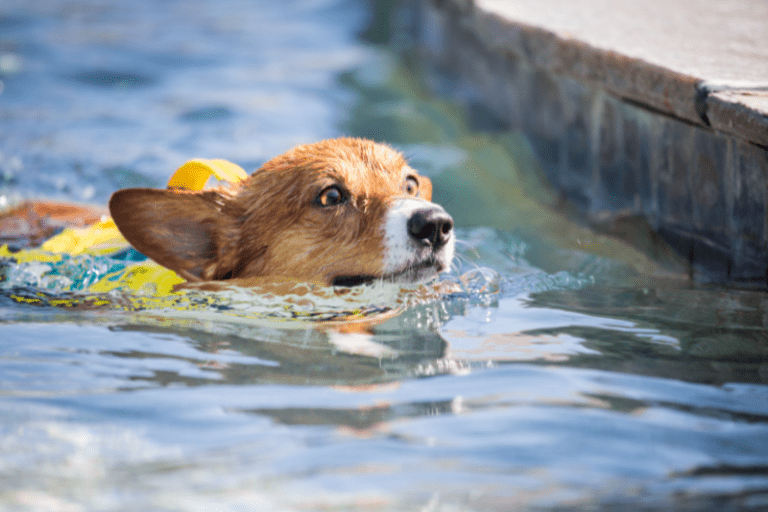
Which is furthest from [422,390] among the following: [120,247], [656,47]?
[656,47]

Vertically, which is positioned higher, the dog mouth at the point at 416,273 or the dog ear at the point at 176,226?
the dog ear at the point at 176,226

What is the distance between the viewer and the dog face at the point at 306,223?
3.05m

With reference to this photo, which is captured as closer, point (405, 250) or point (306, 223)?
point (405, 250)

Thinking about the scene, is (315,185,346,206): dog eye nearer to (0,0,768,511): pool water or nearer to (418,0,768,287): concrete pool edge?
(0,0,768,511): pool water

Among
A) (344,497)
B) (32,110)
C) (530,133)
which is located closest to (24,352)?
(344,497)

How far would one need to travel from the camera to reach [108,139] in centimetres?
700

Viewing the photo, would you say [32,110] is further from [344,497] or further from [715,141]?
[344,497]

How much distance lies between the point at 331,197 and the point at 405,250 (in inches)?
16.7

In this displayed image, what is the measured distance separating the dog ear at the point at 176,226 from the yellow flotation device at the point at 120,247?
11 centimetres

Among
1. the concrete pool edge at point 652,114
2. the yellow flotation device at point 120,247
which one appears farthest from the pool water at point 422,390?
the concrete pool edge at point 652,114

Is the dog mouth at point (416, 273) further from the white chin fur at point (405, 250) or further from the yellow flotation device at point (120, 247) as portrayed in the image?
the yellow flotation device at point (120, 247)

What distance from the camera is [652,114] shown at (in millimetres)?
3902

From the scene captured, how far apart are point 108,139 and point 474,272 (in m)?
4.39

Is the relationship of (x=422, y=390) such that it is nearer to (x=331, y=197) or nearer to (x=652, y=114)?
(x=331, y=197)
